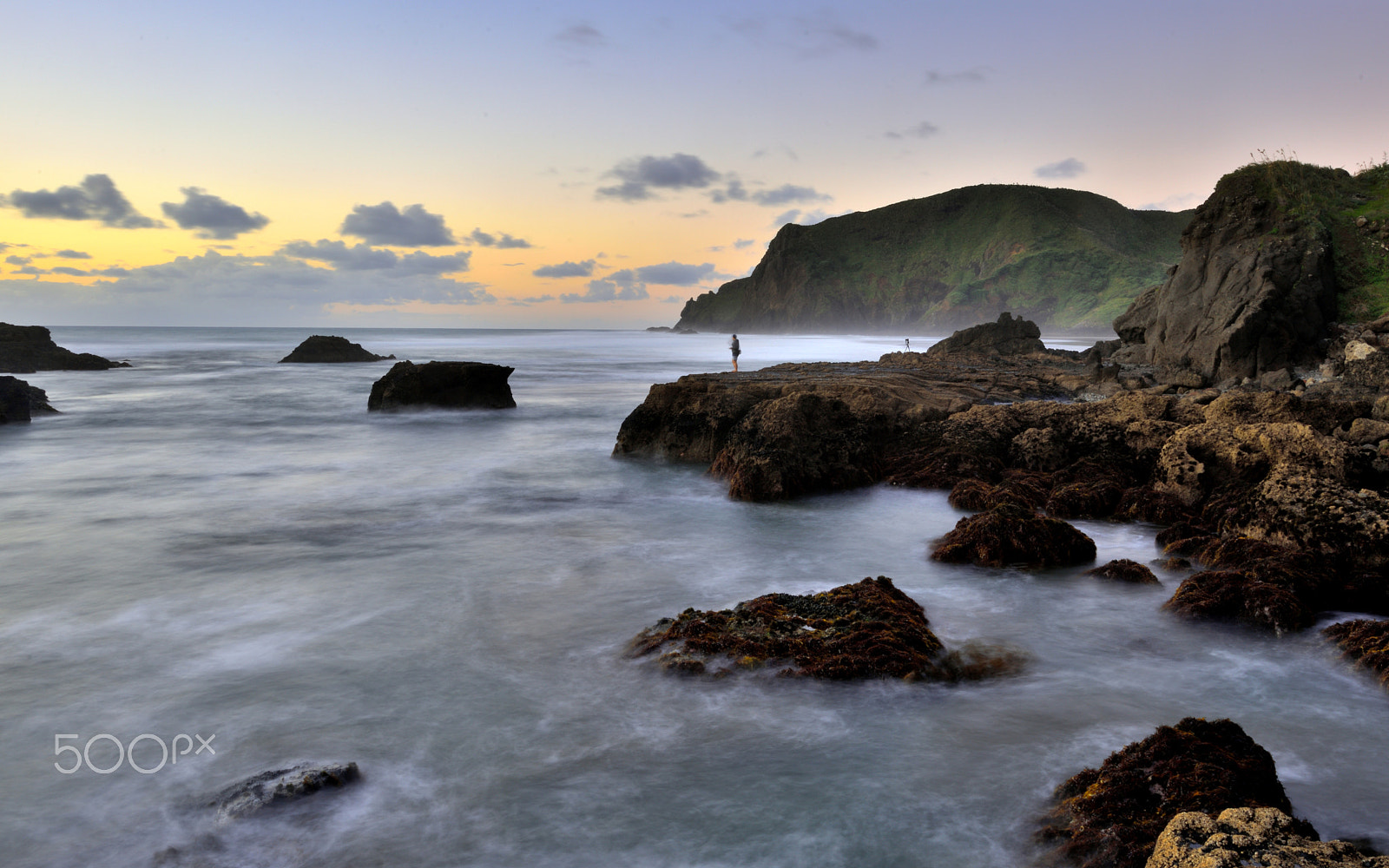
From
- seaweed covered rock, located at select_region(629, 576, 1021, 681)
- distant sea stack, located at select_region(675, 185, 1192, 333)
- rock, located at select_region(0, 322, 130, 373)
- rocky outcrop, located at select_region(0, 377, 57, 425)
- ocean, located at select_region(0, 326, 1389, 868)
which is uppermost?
distant sea stack, located at select_region(675, 185, 1192, 333)

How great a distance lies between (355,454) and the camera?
1346 centimetres

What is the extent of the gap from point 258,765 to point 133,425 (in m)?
17.1

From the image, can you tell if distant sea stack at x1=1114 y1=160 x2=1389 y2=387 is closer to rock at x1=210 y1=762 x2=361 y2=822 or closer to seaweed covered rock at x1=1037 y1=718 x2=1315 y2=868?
seaweed covered rock at x1=1037 y1=718 x2=1315 y2=868

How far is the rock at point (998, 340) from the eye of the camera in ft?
98.1

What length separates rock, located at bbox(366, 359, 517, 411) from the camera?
1834 centimetres

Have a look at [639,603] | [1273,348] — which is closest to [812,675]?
[639,603]

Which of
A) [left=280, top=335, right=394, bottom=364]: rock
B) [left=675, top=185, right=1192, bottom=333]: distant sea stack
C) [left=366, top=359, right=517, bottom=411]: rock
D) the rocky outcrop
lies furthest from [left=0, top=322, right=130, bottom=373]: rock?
[left=675, top=185, right=1192, bottom=333]: distant sea stack

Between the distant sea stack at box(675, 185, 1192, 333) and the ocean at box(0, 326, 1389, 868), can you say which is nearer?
the ocean at box(0, 326, 1389, 868)

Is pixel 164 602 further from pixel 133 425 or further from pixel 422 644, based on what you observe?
pixel 133 425

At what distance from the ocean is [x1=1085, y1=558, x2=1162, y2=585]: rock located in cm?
14

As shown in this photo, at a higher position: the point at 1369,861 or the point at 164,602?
the point at 1369,861

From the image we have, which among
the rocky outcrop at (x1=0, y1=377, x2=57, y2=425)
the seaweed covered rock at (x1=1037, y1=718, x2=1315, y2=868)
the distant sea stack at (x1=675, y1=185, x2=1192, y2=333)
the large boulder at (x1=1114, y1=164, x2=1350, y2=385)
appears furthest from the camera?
the distant sea stack at (x1=675, y1=185, x2=1192, y2=333)

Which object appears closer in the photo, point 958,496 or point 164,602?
point 164,602

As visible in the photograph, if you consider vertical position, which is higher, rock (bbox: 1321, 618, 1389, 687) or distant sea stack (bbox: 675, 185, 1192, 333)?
distant sea stack (bbox: 675, 185, 1192, 333)
